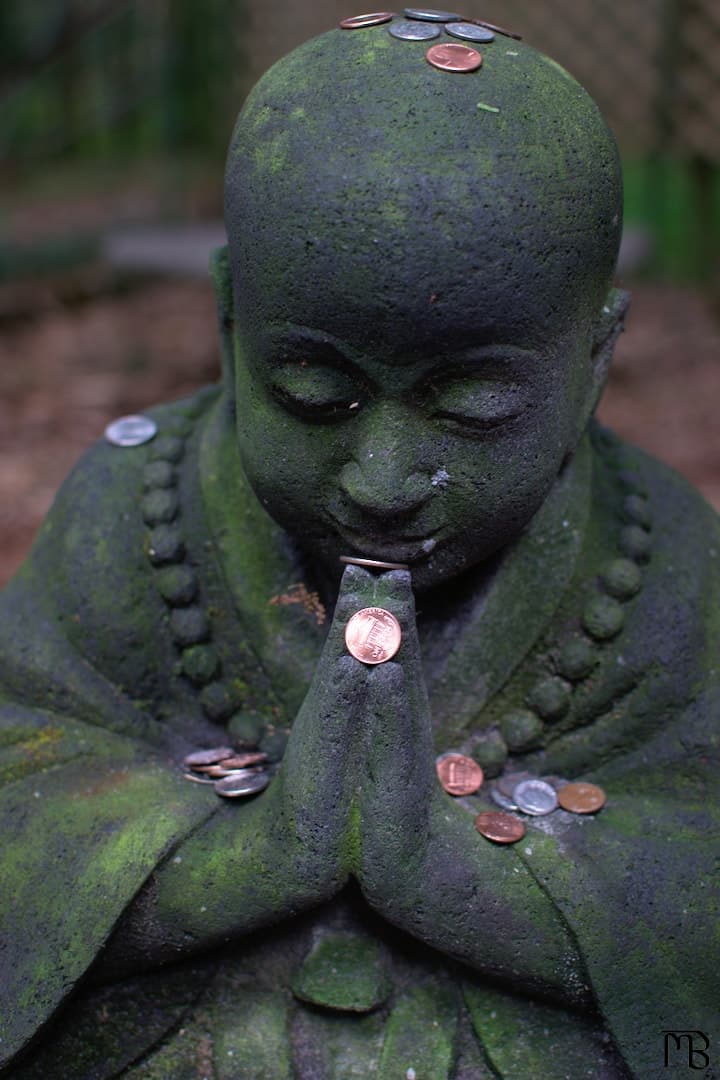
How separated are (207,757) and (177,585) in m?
0.24

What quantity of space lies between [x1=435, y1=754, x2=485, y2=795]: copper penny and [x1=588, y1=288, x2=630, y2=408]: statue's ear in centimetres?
49

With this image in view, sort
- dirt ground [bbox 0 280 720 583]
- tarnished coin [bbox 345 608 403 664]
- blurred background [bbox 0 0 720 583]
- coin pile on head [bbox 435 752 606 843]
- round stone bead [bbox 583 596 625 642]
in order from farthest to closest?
blurred background [bbox 0 0 720 583] < dirt ground [bbox 0 280 720 583] < round stone bead [bbox 583 596 625 642] < coin pile on head [bbox 435 752 606 843] < tarnished coin [bbox 345 608 403 664]

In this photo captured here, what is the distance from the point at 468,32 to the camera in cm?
168

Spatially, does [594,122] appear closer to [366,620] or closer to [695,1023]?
[366,620]

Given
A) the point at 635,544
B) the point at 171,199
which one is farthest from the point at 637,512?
the point at 171,199

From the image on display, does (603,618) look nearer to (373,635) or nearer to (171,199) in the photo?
(373,635)

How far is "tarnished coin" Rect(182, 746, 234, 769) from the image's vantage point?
189cm

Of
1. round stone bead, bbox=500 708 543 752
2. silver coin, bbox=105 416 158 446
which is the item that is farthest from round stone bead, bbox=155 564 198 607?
round stone bead, bbox=500 708 543 752

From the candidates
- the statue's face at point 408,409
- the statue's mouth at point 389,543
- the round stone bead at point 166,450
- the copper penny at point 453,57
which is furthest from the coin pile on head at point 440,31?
the round stone bead at point 166,450

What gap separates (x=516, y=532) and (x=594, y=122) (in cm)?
51

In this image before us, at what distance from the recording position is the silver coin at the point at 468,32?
1.67m

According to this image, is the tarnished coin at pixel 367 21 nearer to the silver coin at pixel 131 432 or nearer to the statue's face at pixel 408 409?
the statue's face at pixel 408 409

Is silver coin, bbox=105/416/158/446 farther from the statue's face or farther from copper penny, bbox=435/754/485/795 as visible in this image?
copper penny, bbox=435/754/485/795

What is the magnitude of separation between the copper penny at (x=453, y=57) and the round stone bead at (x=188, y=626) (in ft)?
2.65
